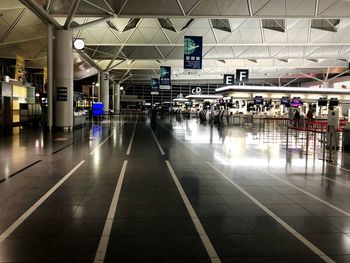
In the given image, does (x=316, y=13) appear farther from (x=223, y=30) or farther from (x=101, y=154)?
(x=101, y=154)

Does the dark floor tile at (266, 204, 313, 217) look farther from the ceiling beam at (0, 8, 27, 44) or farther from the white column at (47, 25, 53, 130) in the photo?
the ceiling beam at (0, 8, 27, 44)

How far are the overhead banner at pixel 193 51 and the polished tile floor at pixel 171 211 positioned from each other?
547 inches

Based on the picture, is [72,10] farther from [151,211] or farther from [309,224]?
[309,224]

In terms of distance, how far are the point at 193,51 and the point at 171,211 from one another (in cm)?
2052

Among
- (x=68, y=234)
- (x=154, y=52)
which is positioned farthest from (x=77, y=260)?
(x=154, y=52)

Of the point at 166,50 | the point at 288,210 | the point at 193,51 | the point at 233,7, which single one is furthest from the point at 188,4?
the point at 288,210

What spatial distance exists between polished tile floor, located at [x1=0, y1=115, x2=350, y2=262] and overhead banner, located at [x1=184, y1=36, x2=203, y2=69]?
13.9 meters

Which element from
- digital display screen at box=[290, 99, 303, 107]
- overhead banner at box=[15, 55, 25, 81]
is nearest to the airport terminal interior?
overhead banner at box=[15, 55, 25, 81]

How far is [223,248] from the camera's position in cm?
514

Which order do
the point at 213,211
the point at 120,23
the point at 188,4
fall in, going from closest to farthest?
the point at 213,211
the point at 188,4
the point at 120,23

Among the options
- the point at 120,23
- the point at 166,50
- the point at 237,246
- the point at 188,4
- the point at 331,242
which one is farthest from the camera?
the point at 166,50

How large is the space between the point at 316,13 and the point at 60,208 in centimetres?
2471

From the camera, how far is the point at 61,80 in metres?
26.4

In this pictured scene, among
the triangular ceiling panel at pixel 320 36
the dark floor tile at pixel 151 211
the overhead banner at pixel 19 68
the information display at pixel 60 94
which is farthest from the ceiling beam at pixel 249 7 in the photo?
the overhead banner at pixel 19 68
